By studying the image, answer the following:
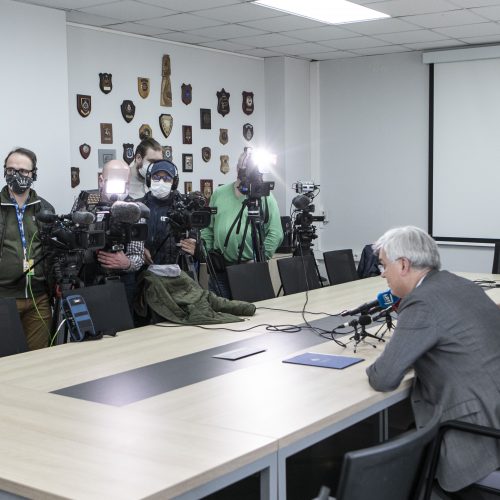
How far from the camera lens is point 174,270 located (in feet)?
13.2

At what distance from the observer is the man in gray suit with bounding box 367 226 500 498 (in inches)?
98.2

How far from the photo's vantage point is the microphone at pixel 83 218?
3615mm

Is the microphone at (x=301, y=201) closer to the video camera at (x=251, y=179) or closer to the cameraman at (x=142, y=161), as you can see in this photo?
the video camera at (x=251, y=179)

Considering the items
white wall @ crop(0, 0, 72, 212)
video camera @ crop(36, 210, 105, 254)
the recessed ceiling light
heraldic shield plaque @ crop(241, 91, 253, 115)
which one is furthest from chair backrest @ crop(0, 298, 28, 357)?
heraldic shield plaque @ crop(241, 91, 253, 115)

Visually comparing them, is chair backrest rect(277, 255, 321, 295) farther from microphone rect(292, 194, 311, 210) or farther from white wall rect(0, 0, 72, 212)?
white wall rect(0, 0, 72, 212)

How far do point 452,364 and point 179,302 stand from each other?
5.64 ft

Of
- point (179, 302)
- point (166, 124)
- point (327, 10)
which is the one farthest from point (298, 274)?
point (166, 124)

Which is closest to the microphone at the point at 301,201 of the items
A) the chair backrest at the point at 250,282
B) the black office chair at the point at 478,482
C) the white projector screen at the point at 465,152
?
the chair backrest at the point at 250,282

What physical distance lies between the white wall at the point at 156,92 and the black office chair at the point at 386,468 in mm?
4821

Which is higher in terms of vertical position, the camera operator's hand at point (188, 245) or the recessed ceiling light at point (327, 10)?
the recessed ceiling light at point (327, 10)

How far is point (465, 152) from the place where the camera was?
26.3ft

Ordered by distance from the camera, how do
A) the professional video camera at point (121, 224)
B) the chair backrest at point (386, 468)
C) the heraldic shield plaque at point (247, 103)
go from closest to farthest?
the chair backrest at point (386, 468)
the professional video camera at point (121, 224)
the heraldic shield plaque at point (247, 103)

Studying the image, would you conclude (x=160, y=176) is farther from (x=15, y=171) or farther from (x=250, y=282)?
(x=250, y=282)

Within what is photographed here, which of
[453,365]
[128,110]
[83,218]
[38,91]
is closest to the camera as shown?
[453,365]
